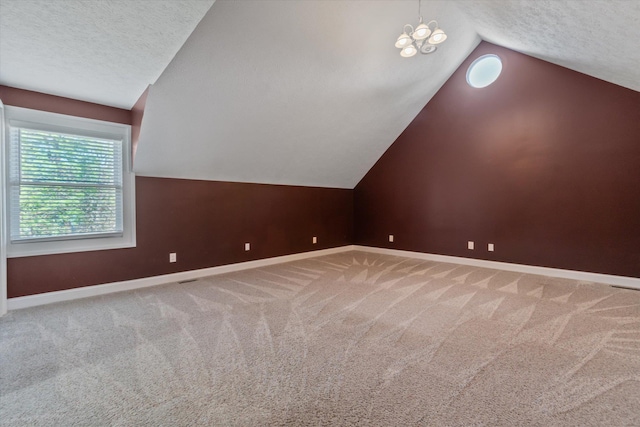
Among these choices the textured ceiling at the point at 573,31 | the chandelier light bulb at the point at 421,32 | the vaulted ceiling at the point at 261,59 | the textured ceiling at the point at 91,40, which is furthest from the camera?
the chandelier light bulb at the point at 421,32

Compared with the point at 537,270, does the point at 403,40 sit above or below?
above

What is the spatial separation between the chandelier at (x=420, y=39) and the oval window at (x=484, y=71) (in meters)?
1.61

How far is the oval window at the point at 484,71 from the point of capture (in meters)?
4.44

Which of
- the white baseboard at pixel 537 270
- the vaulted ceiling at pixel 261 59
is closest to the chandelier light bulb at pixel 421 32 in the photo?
the vaulted ceiling at pixel 261 59

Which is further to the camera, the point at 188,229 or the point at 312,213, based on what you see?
the point at 312,213

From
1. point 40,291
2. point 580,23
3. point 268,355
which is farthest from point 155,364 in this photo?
point 580,23

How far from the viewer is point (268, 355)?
193cm

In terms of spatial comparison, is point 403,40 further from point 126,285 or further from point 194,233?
point 126,285

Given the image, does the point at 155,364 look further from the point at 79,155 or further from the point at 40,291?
the point at 79,155

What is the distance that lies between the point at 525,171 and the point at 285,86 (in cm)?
374

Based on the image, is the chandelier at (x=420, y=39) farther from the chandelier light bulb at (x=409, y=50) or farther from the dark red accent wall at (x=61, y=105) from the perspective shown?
the dark red accent wall at (x=61, y=105)

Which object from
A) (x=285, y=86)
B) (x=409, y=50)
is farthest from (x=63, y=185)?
(x=409, y=50)

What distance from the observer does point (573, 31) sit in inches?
106

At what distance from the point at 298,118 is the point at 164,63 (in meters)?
1.83
